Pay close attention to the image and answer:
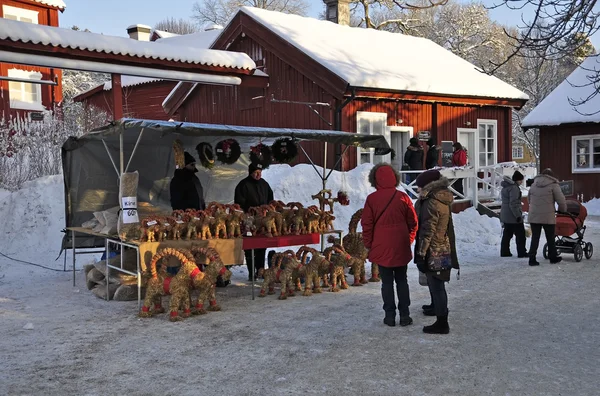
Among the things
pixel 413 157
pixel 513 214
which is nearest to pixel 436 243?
pixel 513 214

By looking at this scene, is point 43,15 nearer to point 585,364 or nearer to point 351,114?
point 351,114

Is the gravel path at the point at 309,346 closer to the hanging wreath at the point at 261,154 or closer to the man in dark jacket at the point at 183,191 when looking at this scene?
the man in dark jacket at the point at 183,191

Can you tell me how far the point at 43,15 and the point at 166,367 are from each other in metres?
24.6

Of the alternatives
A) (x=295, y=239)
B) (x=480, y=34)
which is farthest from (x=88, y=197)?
(x=480, y=34)

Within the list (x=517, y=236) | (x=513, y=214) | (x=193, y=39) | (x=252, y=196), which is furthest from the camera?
(x=193, y=39)

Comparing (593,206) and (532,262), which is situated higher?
(593,206)

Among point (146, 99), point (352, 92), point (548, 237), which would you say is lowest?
point (548, 237)

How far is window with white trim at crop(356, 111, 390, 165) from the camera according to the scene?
18.6 meters

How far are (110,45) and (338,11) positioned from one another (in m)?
13.2

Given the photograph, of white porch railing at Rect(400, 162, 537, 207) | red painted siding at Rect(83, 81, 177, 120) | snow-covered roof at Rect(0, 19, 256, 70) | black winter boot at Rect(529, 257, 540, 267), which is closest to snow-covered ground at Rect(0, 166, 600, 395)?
black winter boot at Rect(529, 257, 540, 267)

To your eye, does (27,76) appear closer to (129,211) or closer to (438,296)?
(129,211)

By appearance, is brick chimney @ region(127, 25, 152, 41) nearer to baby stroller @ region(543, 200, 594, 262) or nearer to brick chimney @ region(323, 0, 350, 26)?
brick chimney @ region(323, 0, 350, 26)

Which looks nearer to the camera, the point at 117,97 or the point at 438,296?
the point at 438,296

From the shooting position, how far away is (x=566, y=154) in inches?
992
